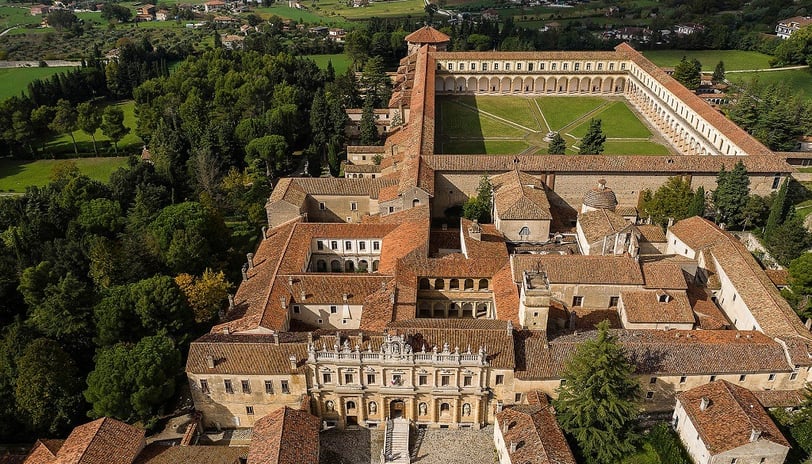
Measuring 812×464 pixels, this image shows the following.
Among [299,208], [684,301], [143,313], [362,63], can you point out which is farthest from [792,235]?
[362,63]

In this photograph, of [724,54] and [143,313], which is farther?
[724,54]

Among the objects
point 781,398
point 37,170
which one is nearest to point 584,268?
point 781,398

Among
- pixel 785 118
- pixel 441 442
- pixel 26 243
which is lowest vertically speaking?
pixel 441 442

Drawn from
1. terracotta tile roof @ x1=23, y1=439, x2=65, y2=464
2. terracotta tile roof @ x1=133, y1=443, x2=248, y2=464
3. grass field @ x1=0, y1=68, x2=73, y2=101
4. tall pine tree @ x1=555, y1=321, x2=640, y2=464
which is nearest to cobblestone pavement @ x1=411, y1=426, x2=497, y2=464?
tall pine tree @ x1=555, y1=321, x2=640, y2=464

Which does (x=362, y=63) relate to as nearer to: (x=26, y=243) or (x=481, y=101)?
(x=481, y=101)

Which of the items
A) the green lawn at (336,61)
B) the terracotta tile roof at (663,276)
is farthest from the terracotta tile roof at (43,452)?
the green lawn at (336,61)

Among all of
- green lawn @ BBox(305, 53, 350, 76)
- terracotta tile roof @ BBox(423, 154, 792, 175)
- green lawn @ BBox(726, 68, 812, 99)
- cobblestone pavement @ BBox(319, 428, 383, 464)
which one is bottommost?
cobblestone pavement @ BBox(319, 428, 383, 464)

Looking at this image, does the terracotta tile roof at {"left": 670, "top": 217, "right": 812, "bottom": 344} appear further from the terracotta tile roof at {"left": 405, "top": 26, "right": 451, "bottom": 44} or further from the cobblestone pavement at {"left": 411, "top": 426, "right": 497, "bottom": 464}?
the terracotta tile roof at {"left": 405, "top": 26, "right": 451, "bottom": 44}
